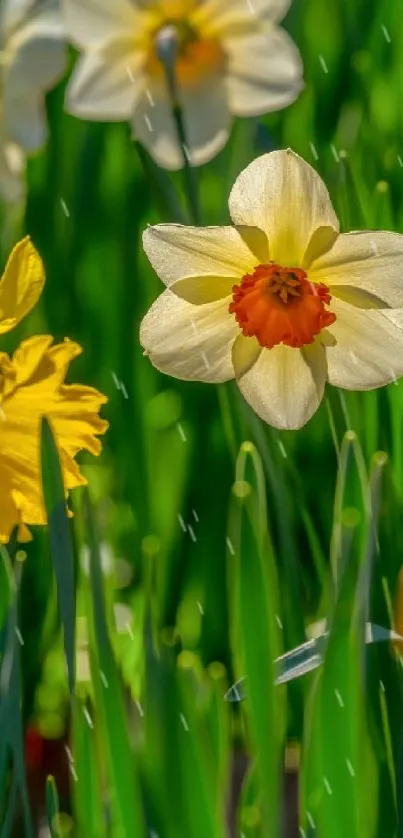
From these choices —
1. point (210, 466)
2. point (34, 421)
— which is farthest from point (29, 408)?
point (210, 466)

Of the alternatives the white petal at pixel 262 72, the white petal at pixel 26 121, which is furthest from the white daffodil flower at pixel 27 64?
the white petal at pixel 262 72

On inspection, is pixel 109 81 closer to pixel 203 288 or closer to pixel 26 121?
pixel 26 121

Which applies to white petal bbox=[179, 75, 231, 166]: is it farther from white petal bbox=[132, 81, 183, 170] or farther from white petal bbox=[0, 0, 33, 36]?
white petal bbox=[0, 0, 33, 36]

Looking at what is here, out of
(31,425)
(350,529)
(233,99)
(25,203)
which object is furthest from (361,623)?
(25,203)

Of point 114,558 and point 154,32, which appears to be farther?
point 114,558

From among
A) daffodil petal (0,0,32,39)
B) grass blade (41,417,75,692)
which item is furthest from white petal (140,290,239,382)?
daffodil petal (0,0,32,39)

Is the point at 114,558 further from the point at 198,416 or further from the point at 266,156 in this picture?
the point at 266,156
